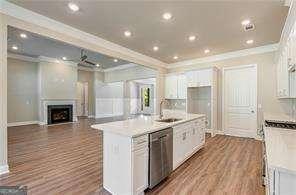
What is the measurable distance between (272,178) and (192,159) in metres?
2.73

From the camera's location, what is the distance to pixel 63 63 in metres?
9.02

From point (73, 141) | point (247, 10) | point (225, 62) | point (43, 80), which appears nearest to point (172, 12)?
point (247, 10)

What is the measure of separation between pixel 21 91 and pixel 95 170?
6.99 metres

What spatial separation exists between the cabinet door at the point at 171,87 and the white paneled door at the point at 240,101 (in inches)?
80.8

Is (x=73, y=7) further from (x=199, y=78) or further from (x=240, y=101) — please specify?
(x=240, y=101)

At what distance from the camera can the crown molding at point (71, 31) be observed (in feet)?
10.6

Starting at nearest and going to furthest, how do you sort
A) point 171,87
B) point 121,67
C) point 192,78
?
point 192,78 → point 171,87 → point 121,67

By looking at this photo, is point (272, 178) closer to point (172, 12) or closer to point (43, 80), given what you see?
point (172, 12)

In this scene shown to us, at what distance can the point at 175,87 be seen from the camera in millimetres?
7707

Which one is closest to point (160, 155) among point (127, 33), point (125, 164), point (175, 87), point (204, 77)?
point (125, 164)

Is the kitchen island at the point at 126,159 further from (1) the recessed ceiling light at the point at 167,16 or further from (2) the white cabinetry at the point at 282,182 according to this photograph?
(1) the recessed ceiling light at the point at 167,16

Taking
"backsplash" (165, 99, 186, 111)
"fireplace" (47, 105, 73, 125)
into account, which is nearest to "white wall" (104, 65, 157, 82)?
"backsplash" (165, 99, 186, 111)

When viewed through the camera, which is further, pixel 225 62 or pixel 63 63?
pixel 63 63

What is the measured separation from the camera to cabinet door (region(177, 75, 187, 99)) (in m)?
7.27
